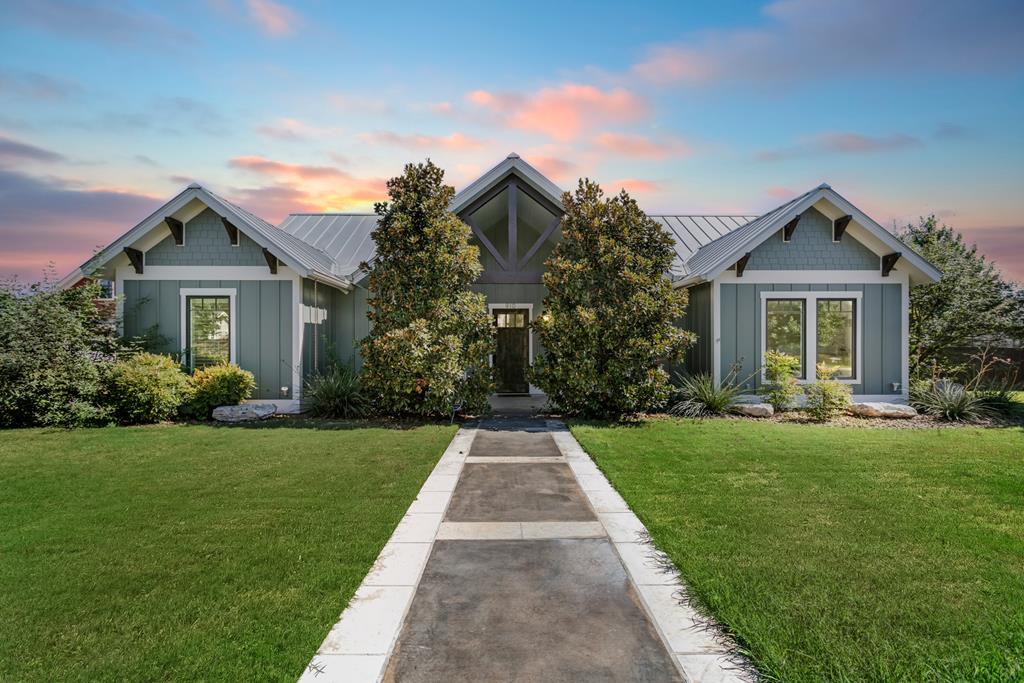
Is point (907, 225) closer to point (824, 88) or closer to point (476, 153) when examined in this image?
point (824, 88)

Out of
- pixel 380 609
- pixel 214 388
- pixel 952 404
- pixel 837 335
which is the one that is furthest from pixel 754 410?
pixel 214 388

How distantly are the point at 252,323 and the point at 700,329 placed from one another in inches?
396

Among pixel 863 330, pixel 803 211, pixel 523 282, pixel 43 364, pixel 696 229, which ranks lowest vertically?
pixel 43 364

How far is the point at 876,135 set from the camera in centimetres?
1108

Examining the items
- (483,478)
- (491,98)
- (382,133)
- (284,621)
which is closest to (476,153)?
(491,98)

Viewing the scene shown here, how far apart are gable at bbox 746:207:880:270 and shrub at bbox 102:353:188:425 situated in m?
12.3

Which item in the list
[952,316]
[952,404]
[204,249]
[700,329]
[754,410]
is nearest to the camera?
[952,404]

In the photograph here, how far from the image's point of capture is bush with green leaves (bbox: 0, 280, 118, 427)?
955 centimetres

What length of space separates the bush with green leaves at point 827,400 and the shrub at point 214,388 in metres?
11.6

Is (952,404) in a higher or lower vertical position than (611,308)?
lower

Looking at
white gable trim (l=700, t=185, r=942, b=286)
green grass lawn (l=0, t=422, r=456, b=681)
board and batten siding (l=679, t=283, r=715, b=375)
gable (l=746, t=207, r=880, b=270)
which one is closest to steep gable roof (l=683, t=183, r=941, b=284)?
white gable trim (l=700, t=185, r=942, b=286)

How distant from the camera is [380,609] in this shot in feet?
10.6

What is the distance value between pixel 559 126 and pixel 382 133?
3958 mm

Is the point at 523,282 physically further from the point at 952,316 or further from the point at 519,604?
the point at 952,316
